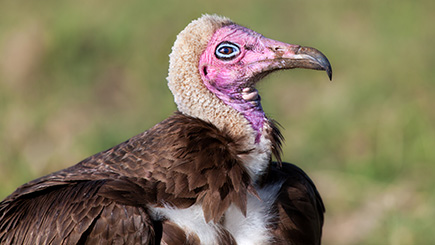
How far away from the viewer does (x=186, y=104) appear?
153 inches

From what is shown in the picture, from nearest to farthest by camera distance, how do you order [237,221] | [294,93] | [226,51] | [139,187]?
[139,187], [237,221], [226,51], [294,93]

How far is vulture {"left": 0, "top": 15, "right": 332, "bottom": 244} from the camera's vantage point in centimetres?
351

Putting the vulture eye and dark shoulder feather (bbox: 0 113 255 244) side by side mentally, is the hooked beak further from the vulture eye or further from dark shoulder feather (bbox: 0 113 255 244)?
dark shoulder feather (bbox: 0 113 255 244)

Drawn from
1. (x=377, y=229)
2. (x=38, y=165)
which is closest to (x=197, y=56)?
(x=377, y=229)

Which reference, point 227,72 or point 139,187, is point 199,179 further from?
point 227,72

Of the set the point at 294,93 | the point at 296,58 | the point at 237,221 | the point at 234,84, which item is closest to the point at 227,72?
the point at 234,84

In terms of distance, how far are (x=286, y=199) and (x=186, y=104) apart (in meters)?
0.71

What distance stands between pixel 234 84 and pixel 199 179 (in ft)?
1.90

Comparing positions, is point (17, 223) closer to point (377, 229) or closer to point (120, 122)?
point (377, 229)

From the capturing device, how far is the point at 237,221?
12.2ft

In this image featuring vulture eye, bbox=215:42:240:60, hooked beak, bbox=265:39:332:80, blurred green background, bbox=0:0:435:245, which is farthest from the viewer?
blurred green background, bbox=0:0:435:245

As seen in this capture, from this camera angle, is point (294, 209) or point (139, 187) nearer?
A: point (139, 187)

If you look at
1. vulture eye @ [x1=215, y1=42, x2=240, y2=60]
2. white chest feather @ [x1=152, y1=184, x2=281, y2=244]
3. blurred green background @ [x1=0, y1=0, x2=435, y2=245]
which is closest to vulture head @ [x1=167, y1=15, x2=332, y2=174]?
vulture eye @ [x1=215, y1=42, x2=240, y2=60]

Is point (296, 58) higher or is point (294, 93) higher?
point (296, 58)
